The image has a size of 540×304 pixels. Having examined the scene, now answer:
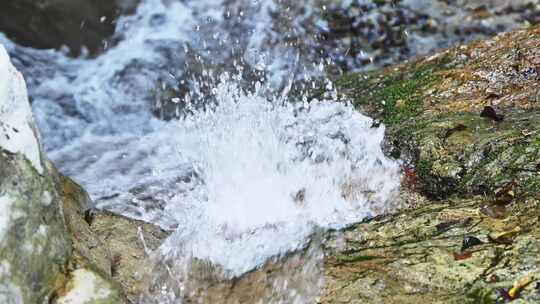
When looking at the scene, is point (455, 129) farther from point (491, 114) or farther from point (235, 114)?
point (235, 114)

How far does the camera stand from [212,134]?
5531 mm

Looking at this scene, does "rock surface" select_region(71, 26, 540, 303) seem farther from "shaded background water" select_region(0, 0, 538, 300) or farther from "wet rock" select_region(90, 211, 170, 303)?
"shaded background water" select_region(0, 0, 538, 300)

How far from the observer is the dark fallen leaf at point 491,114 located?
4.55 m

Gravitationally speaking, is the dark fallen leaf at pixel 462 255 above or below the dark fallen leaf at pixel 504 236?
below

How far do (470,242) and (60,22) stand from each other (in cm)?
693

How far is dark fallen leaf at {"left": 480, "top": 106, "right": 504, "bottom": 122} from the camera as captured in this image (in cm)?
455

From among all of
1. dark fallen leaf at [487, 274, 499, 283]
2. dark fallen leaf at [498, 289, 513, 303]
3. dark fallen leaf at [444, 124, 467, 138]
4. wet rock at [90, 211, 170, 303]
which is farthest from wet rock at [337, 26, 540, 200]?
wet rock at [90, 211, 170, 303]

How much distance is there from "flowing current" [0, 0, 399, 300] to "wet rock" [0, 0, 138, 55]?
0.17m

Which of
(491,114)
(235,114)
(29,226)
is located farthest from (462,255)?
(235,114)

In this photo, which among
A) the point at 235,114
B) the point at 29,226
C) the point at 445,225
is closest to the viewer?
the point at 29,226

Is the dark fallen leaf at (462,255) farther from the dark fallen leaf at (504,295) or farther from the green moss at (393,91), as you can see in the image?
the green moss at (393,91)

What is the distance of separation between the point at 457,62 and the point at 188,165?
2.86 m

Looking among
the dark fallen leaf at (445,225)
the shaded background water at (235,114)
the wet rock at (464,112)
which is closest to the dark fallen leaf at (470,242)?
the dark fallen leaf at (445,225)

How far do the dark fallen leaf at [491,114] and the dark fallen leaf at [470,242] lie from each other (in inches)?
61.7
